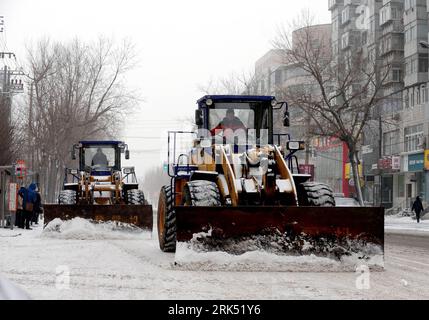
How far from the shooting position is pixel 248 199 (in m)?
12.3

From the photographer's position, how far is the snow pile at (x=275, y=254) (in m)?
11.0

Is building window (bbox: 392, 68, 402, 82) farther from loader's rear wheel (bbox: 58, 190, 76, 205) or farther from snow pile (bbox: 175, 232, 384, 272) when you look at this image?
snow pile (bbox: 175, 232, 384, 272)

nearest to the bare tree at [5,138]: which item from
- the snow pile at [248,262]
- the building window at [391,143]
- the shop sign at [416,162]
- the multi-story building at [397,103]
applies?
the multi-story building at [397,103]

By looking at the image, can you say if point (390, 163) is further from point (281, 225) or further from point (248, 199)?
point (281, 225)

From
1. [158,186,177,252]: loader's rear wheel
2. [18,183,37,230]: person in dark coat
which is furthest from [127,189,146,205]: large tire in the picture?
[158,186,177,252]: loader's rear wheel

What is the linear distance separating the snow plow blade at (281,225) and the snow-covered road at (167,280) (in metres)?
0.53

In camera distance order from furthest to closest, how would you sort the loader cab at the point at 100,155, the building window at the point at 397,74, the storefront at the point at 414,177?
1. the building window at the point at 397,74
2. the storefront at the point at 414,177
3. the loader cab at the point at 100,155

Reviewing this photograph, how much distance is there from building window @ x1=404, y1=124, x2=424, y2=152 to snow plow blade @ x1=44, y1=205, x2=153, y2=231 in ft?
111

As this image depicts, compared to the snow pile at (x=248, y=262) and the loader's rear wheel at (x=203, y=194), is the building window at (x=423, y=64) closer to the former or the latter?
the loader's rear wheel at (x=203, y=194)

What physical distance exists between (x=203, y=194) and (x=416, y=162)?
4164cm

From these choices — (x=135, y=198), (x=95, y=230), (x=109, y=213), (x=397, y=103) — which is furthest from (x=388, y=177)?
(x=95, y=230)

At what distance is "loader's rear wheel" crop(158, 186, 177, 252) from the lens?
536 inches
